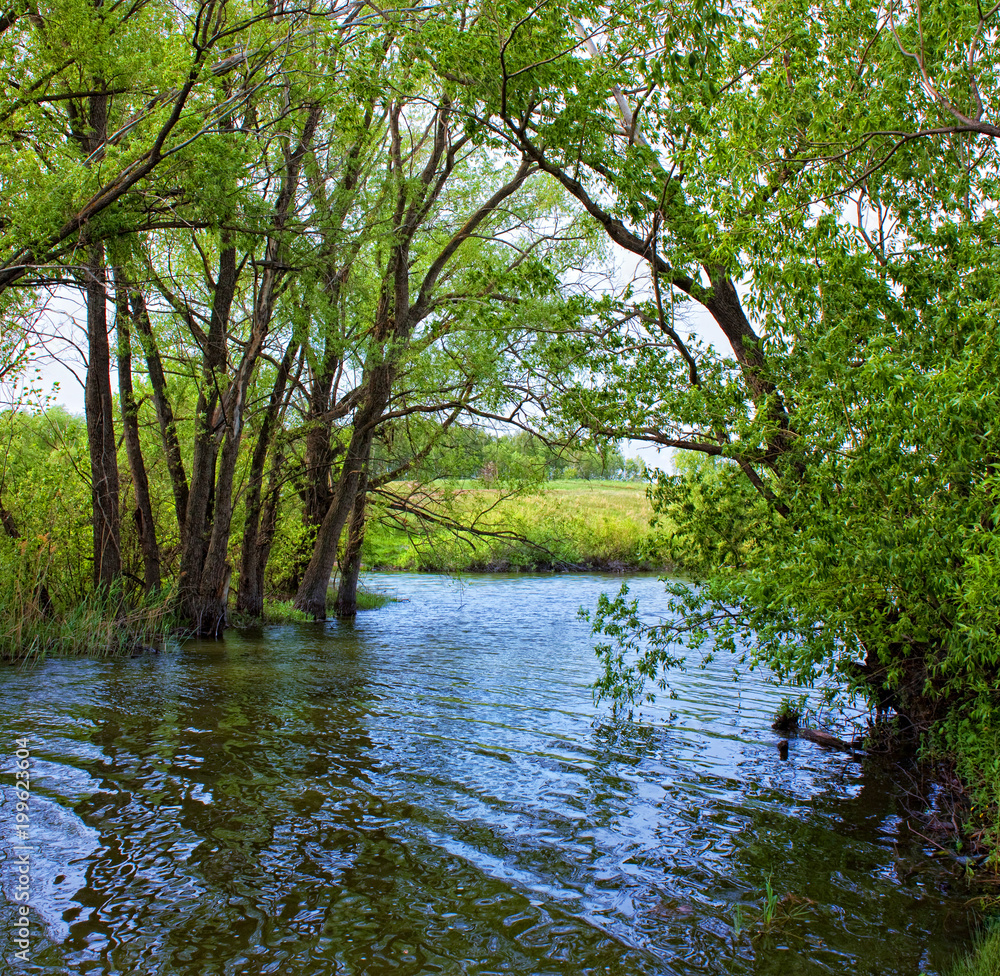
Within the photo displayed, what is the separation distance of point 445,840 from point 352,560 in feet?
47.4

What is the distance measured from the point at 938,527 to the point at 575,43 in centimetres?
580

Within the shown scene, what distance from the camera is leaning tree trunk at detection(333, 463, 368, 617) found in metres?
18.9

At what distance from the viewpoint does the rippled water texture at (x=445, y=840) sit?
4.09 metres

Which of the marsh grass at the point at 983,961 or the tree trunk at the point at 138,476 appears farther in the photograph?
the tree trunk at the point at 138,476

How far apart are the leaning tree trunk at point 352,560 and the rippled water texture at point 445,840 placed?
9026 mm

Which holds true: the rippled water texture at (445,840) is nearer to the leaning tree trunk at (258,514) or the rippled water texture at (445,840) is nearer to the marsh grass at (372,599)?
the leaning tree trunk at (258,514)

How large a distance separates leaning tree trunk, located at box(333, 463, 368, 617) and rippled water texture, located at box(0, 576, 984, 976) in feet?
29.6

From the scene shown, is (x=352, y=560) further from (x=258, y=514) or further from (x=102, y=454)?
(x=102, y=454)

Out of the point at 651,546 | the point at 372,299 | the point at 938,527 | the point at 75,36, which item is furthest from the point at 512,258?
the point at 938,527

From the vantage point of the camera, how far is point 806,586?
5.89 metres

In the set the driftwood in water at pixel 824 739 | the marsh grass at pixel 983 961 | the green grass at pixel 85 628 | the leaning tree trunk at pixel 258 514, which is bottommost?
the driftwood in water at pixel 824 739

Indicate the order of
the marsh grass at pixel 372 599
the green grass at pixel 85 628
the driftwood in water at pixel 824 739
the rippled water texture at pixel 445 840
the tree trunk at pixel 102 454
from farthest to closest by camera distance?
the marsh grass at pixel 372 599
the tree trunk at pixel 102 454
the green grass at pixel 85 628
the driftwood in water at pixel 824 739
the rippled water texture at pixel 445 840

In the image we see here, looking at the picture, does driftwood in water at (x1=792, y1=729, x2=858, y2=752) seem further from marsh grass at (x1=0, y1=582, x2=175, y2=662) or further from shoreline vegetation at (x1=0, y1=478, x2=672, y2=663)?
marsh grass at (x1=0, y1=582, x2=175, y2=662)

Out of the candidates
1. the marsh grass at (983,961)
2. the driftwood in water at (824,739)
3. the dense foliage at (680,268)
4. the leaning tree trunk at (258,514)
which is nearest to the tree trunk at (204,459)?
the dense foliage at (680,268)
